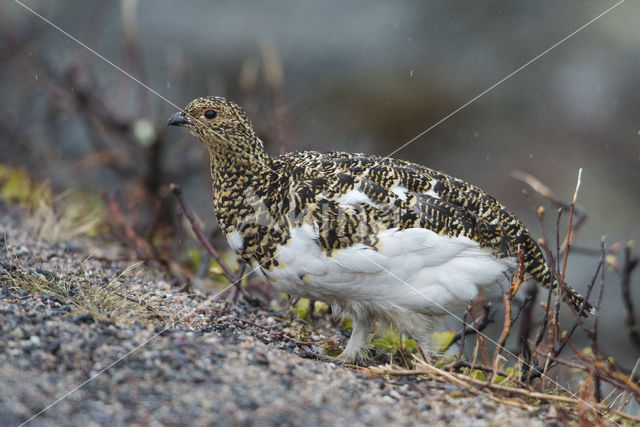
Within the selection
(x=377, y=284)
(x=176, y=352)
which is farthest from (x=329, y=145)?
(x=176, y=352)

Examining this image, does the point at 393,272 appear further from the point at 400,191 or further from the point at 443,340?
the point at 443,340

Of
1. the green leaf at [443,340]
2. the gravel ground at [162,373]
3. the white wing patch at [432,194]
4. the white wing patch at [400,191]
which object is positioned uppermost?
the white wing patch at [432,194]

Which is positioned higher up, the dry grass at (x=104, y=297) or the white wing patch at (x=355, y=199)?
the white wing patch at (x=355, y=199)

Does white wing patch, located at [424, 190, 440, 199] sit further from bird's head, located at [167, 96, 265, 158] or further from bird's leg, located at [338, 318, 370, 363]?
bird's head, located at [167, 96, 265, 158]

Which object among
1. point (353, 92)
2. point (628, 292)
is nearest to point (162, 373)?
point (628, 292)

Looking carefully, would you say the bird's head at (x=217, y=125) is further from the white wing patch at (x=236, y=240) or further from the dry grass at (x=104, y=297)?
the dry grass at (x=104, y=297)

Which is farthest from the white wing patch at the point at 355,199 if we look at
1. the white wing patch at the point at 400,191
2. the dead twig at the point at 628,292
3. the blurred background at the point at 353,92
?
the blurred background at the point at 353,92
